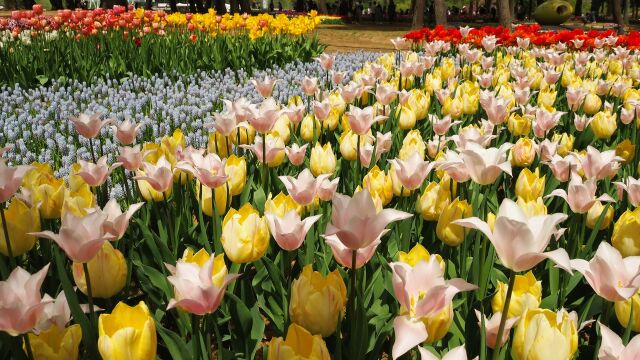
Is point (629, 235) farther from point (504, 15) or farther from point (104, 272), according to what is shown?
point (504, 15)

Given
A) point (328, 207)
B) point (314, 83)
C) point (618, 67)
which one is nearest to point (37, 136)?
point (314, 83)

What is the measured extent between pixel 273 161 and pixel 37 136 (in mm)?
3251

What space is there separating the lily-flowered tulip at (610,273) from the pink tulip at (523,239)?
0.13 metres

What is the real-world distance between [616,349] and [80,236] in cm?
124

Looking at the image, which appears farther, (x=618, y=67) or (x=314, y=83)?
(x=618, y=67)

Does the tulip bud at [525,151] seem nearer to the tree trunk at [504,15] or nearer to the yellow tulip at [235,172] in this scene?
the yellow tulip at [235,172]

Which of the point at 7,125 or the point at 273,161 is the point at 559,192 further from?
the point at 7,125

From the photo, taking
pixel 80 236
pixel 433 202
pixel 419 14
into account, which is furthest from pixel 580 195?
pixel 419 14

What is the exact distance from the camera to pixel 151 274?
1.92 metres

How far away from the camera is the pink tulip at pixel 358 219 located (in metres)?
1.27

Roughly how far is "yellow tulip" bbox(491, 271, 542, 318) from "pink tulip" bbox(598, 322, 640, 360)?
26 cm

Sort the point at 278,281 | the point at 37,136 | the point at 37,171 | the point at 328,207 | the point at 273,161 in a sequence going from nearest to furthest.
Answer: the point at 278,281
the point at 37,171
the point at 328,207
the point at 273,161
the point at 37,136

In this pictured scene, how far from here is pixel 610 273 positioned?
1.31 metres

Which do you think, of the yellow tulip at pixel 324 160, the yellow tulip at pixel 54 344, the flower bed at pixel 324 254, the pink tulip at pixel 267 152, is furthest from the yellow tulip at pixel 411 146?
the yellow tulip at pixel 54 344
